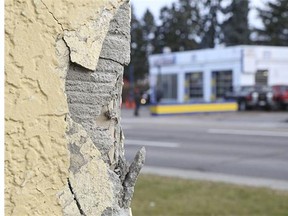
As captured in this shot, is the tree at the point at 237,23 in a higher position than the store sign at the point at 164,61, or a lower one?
higher

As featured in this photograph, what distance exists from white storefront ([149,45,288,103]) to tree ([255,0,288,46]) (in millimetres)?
24894

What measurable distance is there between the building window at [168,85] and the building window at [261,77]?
7.82 meters

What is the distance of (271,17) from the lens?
6372 centimetres

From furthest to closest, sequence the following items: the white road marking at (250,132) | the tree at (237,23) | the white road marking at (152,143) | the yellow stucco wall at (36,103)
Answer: the tree at (237,23) < the white road marking at (250,132) < the white road marking at (152,143) < the yellow stucco wall at (36,103)

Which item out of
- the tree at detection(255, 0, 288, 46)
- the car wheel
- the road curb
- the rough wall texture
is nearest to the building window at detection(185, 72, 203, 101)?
the car wheel

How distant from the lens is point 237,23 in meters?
64.7

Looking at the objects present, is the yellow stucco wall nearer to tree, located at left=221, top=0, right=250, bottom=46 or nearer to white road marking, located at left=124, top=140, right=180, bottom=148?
white road marking, located at left=124, top=140, right=180, bottom=148

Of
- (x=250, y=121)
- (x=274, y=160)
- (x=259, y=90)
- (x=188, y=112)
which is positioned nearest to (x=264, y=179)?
(x=274, y=160)

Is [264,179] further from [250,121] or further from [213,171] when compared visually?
[250,121]

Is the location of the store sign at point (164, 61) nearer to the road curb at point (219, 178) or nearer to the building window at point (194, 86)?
the building window at point (194, 86)

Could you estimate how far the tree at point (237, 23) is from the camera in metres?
64.2

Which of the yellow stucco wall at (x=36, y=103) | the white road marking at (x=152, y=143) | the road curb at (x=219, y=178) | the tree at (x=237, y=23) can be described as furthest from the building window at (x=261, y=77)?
the yellow stucco wall at (x=36, y=103)

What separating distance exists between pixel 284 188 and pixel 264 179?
1.10m

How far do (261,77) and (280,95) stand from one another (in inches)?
207
